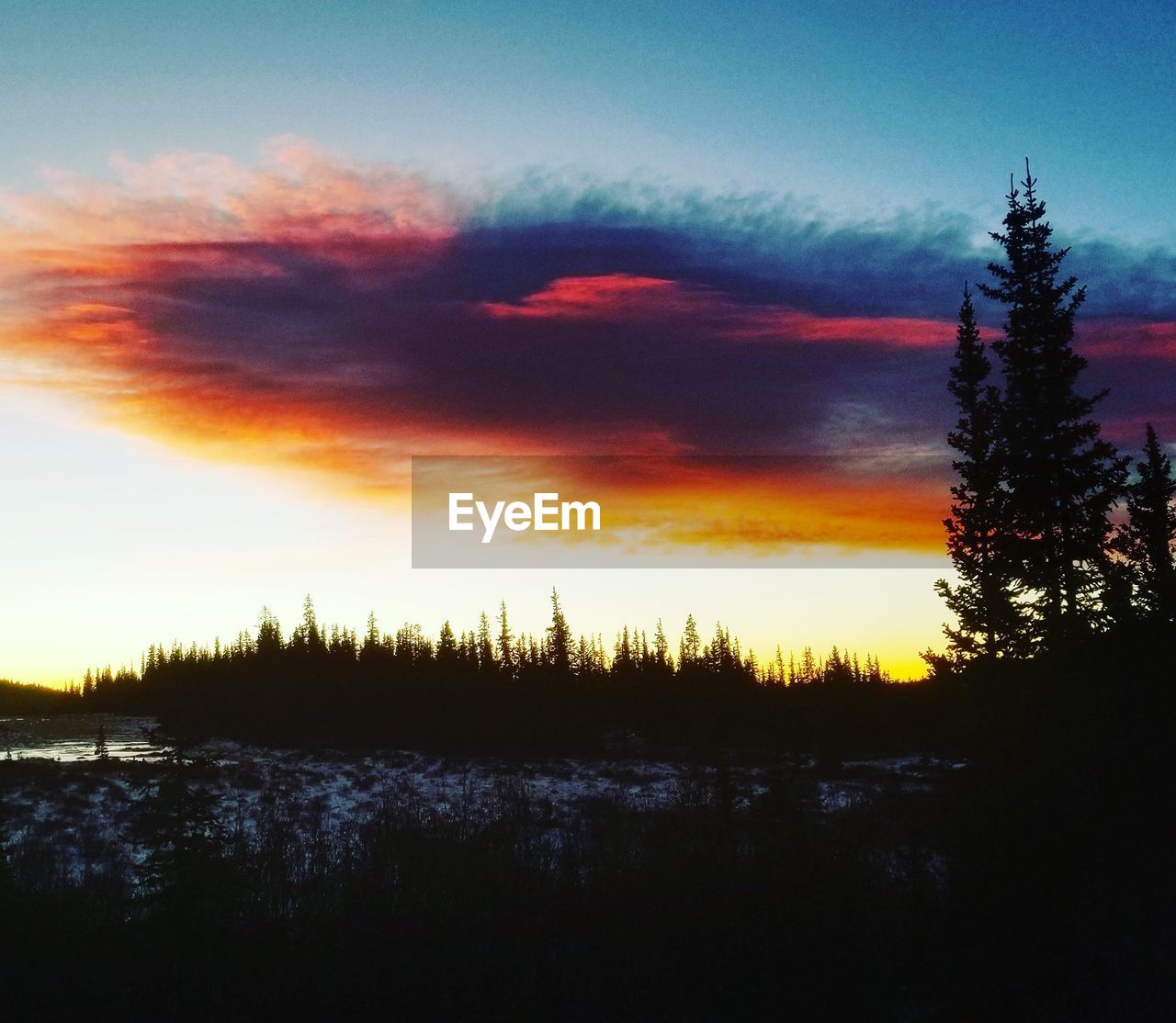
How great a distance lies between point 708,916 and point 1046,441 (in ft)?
57.1

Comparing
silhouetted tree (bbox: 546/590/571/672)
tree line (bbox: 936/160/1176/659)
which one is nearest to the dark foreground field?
tree line (bbox: 936/160/1176/659)

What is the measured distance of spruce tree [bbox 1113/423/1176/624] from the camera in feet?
37.0

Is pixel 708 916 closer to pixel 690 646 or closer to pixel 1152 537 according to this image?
pixel 1152 537

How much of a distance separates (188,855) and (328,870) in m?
4.62

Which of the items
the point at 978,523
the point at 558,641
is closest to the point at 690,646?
the point at 558,641

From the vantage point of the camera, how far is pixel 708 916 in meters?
9.89

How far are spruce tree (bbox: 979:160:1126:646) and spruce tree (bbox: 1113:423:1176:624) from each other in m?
0.69

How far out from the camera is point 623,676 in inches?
2749

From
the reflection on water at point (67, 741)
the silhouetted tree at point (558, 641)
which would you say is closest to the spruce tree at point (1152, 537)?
the reflection on water at point (67, 741)

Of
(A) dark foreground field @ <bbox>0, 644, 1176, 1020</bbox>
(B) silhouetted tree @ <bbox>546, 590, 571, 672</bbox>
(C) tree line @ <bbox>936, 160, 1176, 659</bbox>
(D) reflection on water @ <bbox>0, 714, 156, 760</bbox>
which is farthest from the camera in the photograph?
(B) silhouetted tree @ <bbox>546, 590, 571, 672</bbox>

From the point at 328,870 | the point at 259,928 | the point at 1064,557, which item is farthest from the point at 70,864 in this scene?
the point at 1064,557

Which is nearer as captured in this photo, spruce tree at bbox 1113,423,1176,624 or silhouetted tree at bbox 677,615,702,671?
spruce tree at bbox 1113,423,1176,624

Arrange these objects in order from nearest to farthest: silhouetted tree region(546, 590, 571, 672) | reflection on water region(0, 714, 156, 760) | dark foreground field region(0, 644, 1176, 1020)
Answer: dark foreground field region(0, 644, 1176, 1020), reflection on water region(0, 714, 156, 760), silhouetted tree region(546, 590, 571, 672)

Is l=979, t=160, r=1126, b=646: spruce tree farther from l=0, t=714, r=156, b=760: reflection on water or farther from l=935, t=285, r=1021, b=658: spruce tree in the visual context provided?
l=0, t=714, r=156, b=760: reflection on water
